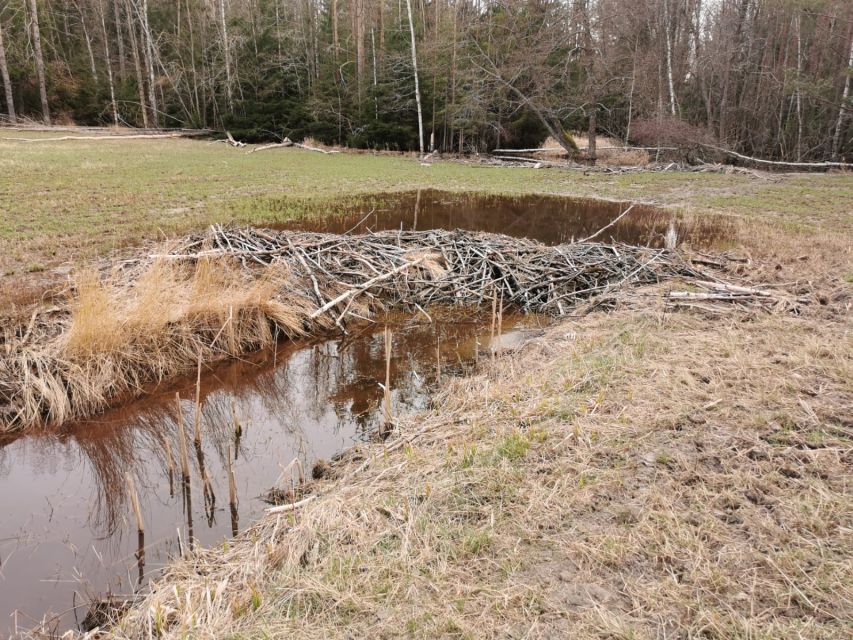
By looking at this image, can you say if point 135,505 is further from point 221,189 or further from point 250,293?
point 221,189

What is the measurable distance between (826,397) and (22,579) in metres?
5.00

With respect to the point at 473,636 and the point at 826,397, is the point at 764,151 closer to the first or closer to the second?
the point at 826,397

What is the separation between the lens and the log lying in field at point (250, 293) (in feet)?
16.3

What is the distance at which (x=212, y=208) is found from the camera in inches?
504

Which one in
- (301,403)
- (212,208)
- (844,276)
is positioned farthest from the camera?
(212,208)

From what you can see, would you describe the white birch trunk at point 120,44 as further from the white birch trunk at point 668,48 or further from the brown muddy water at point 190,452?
the brown muddy water at point 190,452

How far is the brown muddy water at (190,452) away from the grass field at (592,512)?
45 centimetres

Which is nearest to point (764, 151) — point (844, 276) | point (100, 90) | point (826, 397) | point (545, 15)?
point (545, 15)

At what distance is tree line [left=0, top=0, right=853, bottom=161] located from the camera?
25.5 meters

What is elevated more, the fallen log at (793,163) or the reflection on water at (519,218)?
the fallen log at (793,163)

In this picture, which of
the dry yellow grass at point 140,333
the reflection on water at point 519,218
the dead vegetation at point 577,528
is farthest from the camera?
the reflection on water at point 519,218

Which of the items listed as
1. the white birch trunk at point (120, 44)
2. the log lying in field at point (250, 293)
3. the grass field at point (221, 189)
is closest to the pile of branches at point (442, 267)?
the log lying in field at point (250, 293)

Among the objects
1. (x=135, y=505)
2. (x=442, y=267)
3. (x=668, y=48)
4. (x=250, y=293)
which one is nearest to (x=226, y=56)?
(x=668, y=48)

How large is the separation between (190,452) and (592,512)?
3.04 m
